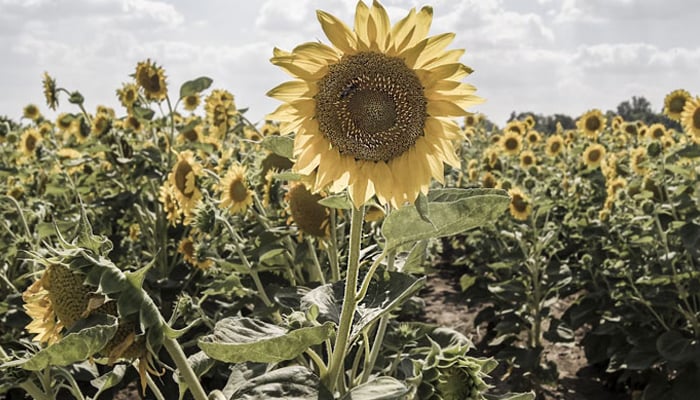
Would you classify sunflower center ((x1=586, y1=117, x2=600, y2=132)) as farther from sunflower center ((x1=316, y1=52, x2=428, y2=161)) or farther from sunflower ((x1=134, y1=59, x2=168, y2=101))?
sunflower center ((x1=316, y1=52, x2=428, y2=161))

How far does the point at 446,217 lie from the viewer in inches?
43.0

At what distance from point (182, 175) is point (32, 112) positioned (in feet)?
17.8

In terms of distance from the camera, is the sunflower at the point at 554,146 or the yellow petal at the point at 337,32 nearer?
the yellow petal at the point at 337,32

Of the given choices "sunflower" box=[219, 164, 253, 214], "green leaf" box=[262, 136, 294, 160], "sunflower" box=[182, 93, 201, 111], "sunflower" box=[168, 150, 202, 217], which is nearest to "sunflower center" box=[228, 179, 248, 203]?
"sunflower" box=[219, 164, 253, 214]

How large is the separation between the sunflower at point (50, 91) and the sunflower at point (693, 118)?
15.1 feet

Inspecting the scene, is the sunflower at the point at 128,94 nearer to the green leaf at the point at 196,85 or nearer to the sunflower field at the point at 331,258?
the sunflower field at the point at 331,258

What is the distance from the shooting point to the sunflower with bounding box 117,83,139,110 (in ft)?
15.7

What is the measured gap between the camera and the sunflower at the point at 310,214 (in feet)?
6.51

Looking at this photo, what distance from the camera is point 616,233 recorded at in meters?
4.36

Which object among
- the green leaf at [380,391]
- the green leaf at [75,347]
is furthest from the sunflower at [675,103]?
the green leaf at [75,347]

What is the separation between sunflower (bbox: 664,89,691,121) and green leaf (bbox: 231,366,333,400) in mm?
4567

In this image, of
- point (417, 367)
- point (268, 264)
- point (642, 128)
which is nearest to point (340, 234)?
point (268, 264)

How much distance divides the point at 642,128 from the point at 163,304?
7.03m

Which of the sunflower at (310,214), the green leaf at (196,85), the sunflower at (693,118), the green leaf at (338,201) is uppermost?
the green leaf at (196,85)
